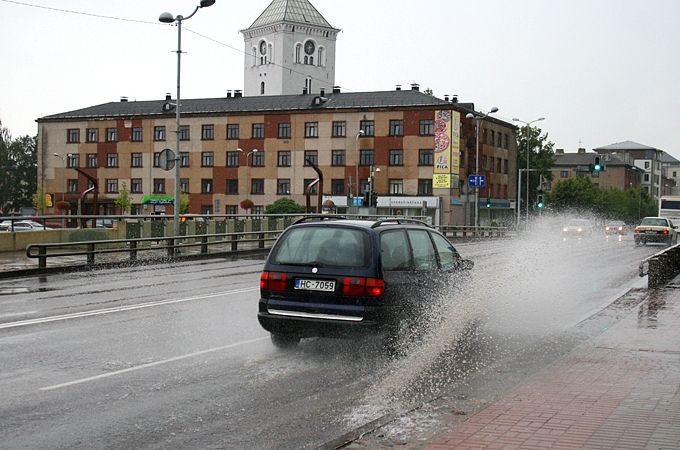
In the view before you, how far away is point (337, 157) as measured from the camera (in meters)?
82.8

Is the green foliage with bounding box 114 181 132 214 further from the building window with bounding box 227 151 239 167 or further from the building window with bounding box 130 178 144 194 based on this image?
the building window with bounding box 227 151 239 167

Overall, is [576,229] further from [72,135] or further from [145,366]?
[72,135]

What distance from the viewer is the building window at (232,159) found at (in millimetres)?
86500

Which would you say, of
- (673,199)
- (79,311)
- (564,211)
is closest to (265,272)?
(79,311)

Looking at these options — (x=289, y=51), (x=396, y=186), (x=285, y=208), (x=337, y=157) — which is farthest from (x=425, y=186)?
(x=289, y=51)

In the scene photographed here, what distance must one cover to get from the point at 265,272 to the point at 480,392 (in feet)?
10.9

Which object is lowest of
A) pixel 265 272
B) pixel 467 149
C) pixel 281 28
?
pixel 265 272

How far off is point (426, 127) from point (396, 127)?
2.99 metres

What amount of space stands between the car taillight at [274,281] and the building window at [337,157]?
7278 centimetres

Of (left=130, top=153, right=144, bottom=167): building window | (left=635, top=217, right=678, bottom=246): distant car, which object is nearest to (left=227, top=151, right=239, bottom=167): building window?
(left=130, top=153, right=144, bottom=167): building window

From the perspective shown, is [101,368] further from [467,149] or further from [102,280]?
[467,149]

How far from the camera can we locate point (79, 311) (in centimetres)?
1328

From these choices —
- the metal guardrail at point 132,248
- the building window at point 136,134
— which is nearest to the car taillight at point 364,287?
the metal guardrail at point 132,248

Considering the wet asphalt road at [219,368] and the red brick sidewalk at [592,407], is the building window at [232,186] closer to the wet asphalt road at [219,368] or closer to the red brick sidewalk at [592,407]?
the wet asphalt road at [219,368]
